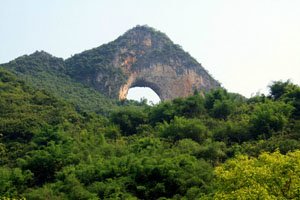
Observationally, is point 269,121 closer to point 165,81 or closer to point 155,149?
point 155,149

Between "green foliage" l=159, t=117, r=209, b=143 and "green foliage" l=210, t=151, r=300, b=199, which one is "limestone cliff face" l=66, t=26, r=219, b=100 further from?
"green foliage" l=210, t=151, r=300, b=199

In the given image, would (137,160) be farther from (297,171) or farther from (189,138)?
(297,171)

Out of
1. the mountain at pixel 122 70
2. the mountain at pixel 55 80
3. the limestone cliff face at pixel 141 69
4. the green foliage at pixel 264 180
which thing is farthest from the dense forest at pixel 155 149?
the limestone cliff face at pixel 141 69

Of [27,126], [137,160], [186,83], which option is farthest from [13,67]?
[137,160]

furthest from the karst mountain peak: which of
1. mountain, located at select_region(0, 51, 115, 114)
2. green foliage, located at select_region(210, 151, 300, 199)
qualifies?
green foliage, located at select_region(210, 151, 300, 199)

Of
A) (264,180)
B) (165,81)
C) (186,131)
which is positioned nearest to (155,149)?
(186,131)
